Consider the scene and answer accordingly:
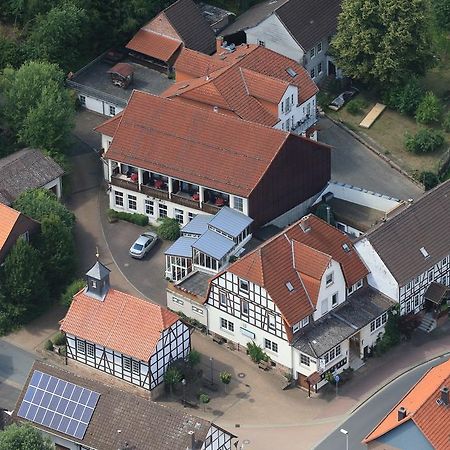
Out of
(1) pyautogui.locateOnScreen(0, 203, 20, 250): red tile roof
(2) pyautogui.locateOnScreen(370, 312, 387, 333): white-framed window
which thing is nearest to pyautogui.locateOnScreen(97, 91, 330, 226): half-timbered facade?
(1) pyautogui.locateOnScreen(0, 203, 20, 250): red tile roof

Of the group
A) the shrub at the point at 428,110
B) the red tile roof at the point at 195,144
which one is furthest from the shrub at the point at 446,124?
the red tile roof at the point at 195,144

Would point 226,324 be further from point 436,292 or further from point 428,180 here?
point 428,180

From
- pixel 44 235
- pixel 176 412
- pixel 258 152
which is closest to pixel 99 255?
pixel 44 235

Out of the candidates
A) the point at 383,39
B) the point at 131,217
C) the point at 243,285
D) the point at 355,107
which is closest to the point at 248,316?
the point at 243,285

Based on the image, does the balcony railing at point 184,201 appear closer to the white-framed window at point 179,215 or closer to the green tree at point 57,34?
the white-framed window at point 179,215

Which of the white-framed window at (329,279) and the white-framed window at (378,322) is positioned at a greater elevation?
the white-framed window at (329,279)

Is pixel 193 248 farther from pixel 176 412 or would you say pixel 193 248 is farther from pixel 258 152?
pixel 176 412
